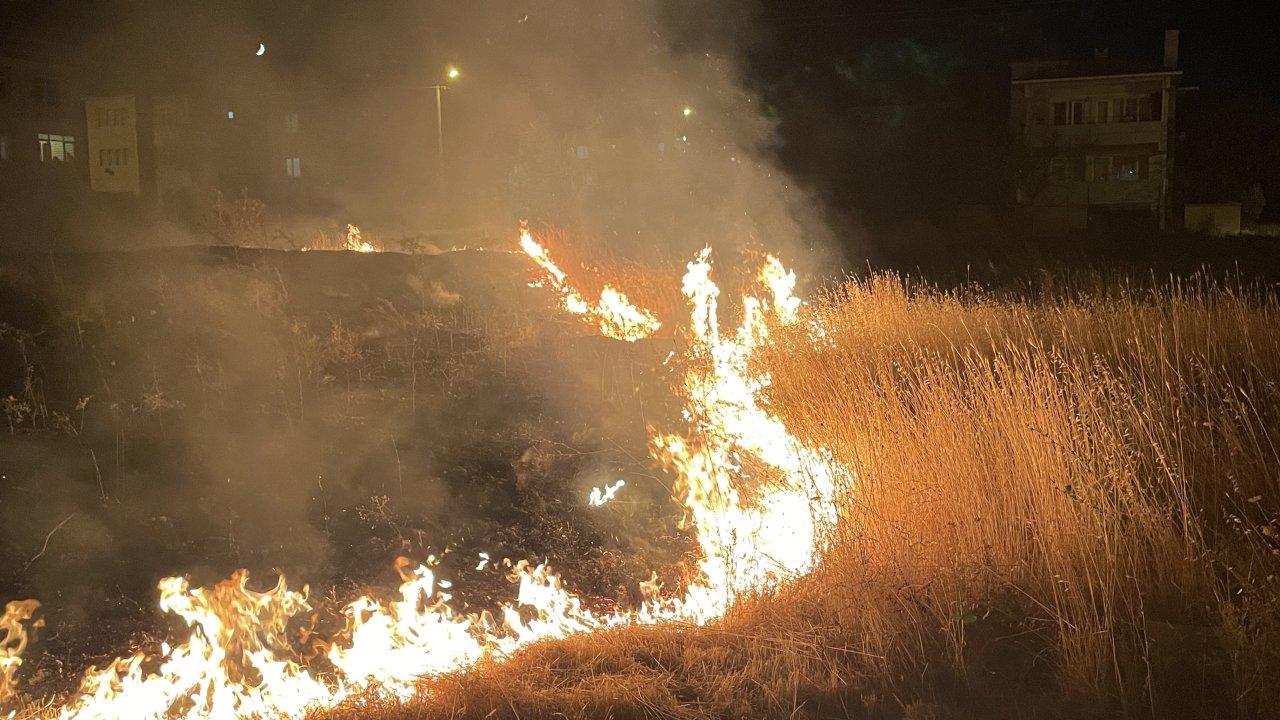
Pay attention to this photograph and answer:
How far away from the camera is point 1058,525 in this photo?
430cm

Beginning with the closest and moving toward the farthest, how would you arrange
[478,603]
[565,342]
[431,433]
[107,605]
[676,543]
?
[107,605] < [478,603] < [676,543] < [431,433] < [565,342]

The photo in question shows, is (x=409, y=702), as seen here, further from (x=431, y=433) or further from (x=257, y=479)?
(x=431, y=433)

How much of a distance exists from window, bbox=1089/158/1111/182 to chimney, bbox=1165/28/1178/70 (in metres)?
4.35

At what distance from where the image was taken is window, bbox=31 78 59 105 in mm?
35188

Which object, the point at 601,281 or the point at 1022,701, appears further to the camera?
the point at 601,281

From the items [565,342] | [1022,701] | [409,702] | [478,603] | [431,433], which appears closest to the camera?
[1022,701]

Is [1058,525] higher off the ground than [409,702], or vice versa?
[1058,525]

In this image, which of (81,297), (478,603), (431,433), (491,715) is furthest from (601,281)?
(491,715)

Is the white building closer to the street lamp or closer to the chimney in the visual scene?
the chimney

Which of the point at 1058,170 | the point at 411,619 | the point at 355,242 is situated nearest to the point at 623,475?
the point at 411,619

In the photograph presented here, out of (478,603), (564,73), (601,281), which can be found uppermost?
(564,73)

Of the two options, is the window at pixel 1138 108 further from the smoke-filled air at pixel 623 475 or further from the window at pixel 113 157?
the window at pixel 113 157

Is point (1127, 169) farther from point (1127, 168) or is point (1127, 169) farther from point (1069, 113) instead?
point (1069, 113)

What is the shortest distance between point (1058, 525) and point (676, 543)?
2562 mm
